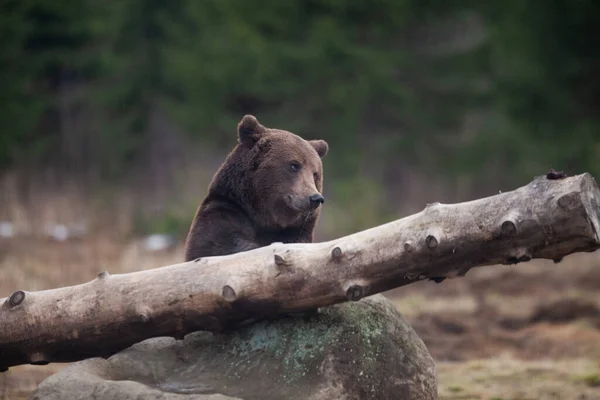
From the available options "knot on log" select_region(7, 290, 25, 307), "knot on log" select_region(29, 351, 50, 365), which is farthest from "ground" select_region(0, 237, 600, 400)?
"knot on log" select_region(7, 290, 25, 307)

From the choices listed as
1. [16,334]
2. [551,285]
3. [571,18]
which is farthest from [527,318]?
[571,18]

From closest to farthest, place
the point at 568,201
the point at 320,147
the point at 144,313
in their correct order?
the point at 568,201
the point at 144,313
the point at 320,147

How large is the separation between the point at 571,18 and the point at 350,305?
15.0m

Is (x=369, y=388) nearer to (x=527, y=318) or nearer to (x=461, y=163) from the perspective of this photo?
(x=527, y=318)

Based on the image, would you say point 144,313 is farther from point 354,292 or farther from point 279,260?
point 354,292

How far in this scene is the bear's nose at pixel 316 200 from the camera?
198 inches


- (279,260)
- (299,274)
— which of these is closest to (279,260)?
(279,260)

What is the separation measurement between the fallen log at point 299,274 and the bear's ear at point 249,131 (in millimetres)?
1155

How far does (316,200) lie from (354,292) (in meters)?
0.82

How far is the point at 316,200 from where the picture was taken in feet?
16.6

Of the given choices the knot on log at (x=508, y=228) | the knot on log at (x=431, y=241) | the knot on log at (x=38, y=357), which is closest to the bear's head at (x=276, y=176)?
the knot on log at (x=431, y=241)

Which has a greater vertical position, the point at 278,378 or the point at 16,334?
the point at 16,334

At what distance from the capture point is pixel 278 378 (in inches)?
179

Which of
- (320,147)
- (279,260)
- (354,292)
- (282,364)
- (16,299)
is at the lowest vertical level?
(282,364)
